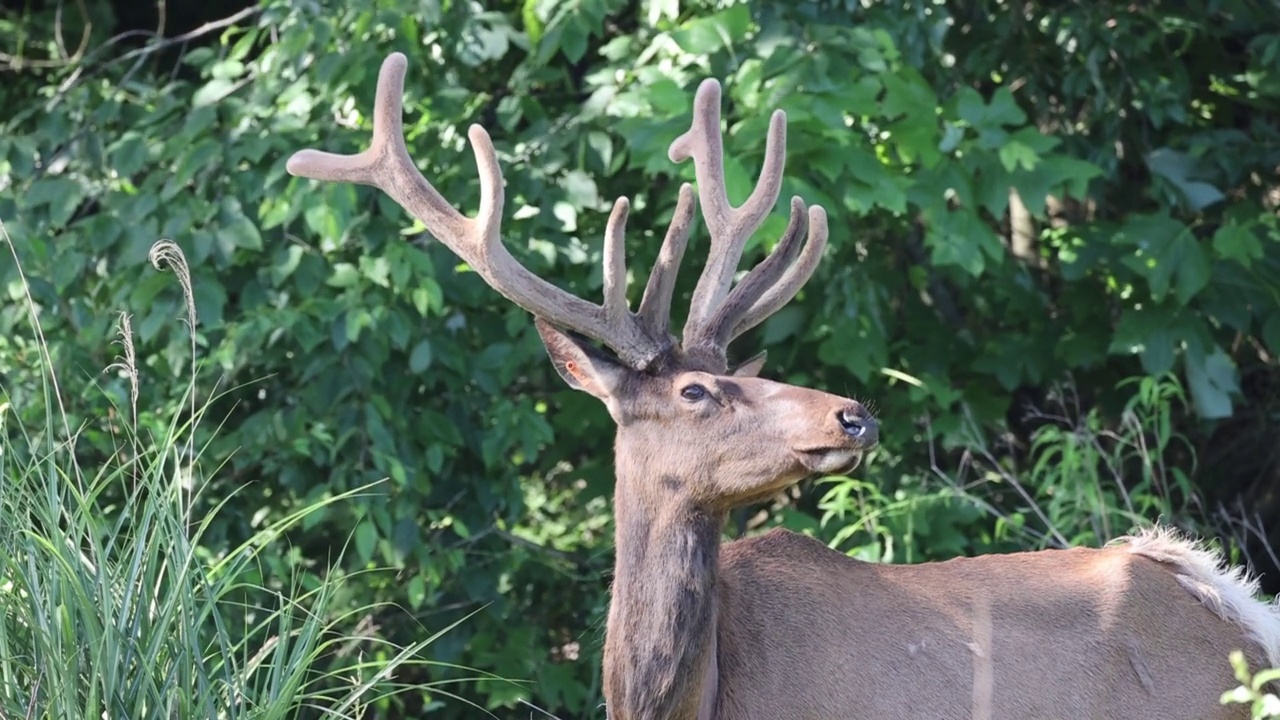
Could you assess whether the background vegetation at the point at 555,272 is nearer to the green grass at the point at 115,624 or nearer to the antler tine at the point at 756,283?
the antler tine at the point at 756,283

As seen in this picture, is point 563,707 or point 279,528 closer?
point 279,528

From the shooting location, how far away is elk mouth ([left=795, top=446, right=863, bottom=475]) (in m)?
3.50

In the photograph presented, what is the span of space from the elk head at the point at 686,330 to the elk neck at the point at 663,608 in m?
0.04

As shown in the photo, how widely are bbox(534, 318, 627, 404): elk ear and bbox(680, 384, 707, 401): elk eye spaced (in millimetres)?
190

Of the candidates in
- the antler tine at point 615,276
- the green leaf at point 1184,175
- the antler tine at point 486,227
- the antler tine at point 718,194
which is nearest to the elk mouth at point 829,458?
the antler tine at point 486,227

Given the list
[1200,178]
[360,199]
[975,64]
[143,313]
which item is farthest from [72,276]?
[1200,178]

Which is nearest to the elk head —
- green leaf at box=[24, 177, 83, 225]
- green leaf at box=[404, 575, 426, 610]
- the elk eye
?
the elk eye

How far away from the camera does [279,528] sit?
3617 millimetres

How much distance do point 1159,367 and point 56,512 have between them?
422 cm

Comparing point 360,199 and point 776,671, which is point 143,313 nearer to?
point 360,199

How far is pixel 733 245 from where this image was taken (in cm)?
434

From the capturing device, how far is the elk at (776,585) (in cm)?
363

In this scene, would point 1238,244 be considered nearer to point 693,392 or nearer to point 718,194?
point 718,194

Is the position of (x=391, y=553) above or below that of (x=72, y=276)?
below
